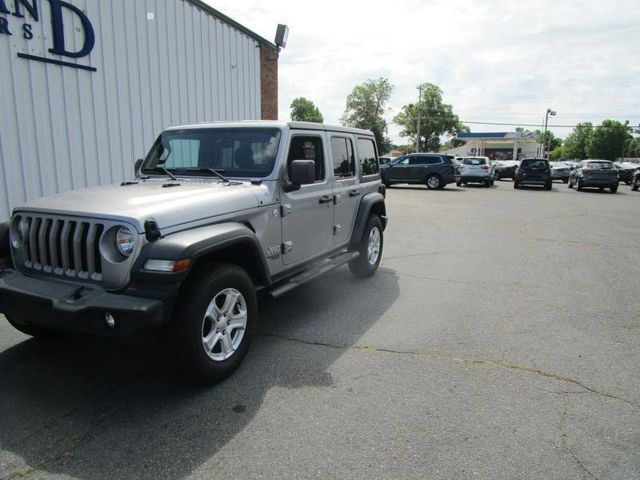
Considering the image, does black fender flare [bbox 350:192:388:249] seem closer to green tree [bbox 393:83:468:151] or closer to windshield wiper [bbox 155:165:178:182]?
windshield wiper [bbox 155:165:178:182]

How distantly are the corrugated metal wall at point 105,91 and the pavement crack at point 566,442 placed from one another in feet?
25.7

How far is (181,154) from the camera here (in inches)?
185

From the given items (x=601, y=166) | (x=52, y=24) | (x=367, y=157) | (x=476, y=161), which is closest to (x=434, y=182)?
(x=476, y=161)

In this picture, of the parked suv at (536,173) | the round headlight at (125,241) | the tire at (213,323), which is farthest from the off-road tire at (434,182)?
the round headlight at (125,241)

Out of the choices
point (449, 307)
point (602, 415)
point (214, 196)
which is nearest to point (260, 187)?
point (214, 196)

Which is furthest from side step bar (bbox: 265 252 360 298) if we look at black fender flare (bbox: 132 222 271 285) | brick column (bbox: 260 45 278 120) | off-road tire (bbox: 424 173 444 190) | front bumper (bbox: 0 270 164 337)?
off-road tire (bbox: 424 173 444 190)

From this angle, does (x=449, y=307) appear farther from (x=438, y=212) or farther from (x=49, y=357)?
(x=438, y=212)

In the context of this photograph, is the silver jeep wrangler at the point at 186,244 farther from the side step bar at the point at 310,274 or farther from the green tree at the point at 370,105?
the green tree at the point at 370,105

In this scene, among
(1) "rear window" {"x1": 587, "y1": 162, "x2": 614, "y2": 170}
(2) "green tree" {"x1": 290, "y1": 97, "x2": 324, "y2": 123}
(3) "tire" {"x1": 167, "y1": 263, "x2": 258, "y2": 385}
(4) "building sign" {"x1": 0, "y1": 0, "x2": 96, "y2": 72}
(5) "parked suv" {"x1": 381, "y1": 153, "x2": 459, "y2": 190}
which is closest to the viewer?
(3) "tire" {"x1": 167, "y1": 263, "x2": 258, "y2": 385}

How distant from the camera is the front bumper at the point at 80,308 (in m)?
2.80

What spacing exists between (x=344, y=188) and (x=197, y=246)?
2.78 m

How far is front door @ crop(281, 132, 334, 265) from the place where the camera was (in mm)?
4391

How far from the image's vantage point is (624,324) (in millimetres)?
4852

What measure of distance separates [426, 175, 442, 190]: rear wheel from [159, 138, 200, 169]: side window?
2007 centimetres
